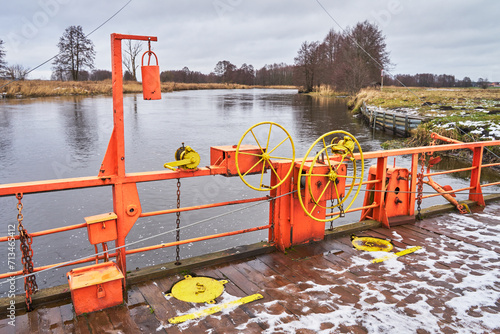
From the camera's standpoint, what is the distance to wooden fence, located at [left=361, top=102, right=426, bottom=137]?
22.6 meters

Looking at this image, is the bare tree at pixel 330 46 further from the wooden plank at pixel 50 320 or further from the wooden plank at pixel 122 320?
the wooden plank at pixel 50 320

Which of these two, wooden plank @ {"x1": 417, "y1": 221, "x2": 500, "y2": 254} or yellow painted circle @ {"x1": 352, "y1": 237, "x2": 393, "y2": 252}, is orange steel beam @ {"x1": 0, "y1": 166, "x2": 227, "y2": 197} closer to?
yellow painted circle @ {"x1": 352, "y1": 237, "x2": 393, "y2": 252}

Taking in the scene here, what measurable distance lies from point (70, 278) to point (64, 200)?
8909mm

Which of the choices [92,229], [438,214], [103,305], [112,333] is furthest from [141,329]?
[438,214]

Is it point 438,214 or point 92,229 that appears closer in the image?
point 92,229

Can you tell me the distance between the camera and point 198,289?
3.73 metres

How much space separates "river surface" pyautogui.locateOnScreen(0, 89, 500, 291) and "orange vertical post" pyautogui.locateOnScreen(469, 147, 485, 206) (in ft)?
12.6

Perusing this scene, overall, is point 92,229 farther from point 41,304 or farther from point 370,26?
point 370,26

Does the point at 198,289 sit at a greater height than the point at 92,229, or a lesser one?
lesser

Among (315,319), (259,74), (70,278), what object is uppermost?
(259,74)

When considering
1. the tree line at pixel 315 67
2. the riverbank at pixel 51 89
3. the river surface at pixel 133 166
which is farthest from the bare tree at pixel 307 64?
the river surface at pixel 133 166

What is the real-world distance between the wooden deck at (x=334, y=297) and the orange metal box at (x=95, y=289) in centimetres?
8

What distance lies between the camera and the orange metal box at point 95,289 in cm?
327

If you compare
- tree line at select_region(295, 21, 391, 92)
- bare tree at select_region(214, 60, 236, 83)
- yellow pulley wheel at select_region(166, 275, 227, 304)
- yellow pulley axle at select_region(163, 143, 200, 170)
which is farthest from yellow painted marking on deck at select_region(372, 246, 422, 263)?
bare tree at select_region(214, 60, 236, 83)
